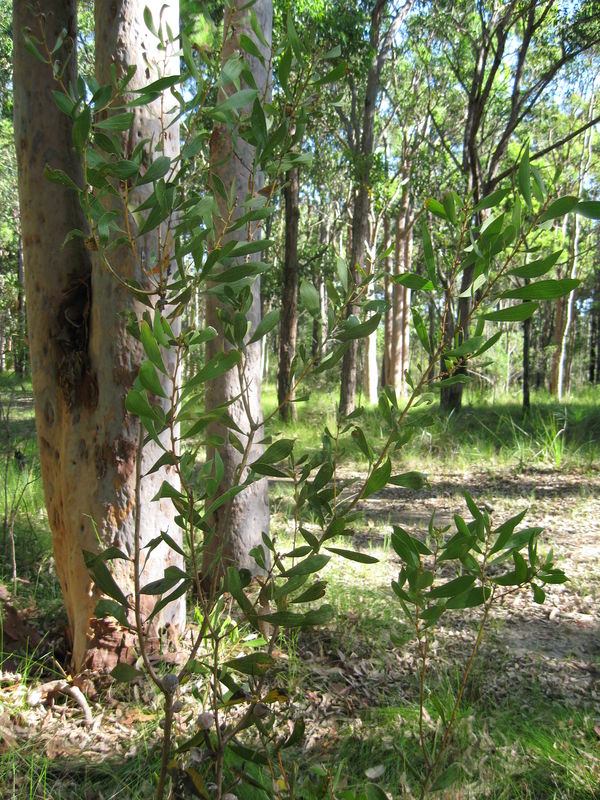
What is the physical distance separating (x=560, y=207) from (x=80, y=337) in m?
1.96

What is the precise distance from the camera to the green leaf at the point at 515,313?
0.89 m

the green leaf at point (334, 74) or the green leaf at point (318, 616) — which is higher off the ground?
the green leaf at point (334, 74)

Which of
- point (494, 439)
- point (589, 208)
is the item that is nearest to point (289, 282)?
point (494, 439)

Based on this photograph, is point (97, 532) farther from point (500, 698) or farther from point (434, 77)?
point (434, 77)

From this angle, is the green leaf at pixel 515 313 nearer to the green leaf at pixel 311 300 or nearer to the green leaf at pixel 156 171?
the green leaf at pixel 311 300

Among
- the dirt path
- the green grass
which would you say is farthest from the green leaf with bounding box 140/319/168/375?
the green grass

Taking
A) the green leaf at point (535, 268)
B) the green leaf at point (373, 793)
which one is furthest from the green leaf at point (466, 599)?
the green leaf at point (535, 268)

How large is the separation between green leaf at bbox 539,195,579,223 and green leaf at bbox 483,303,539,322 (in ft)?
0.44

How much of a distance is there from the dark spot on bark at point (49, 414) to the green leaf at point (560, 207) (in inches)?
82.2

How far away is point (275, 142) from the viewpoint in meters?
1.08

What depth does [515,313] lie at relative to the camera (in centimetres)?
92

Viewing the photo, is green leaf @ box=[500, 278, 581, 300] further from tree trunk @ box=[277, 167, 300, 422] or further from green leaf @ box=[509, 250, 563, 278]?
tree trunk @ box=[277, 167, 300, 422]

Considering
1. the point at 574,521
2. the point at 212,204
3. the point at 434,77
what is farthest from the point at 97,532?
the point at 434,77

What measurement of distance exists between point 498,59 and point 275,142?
25.7 feet
